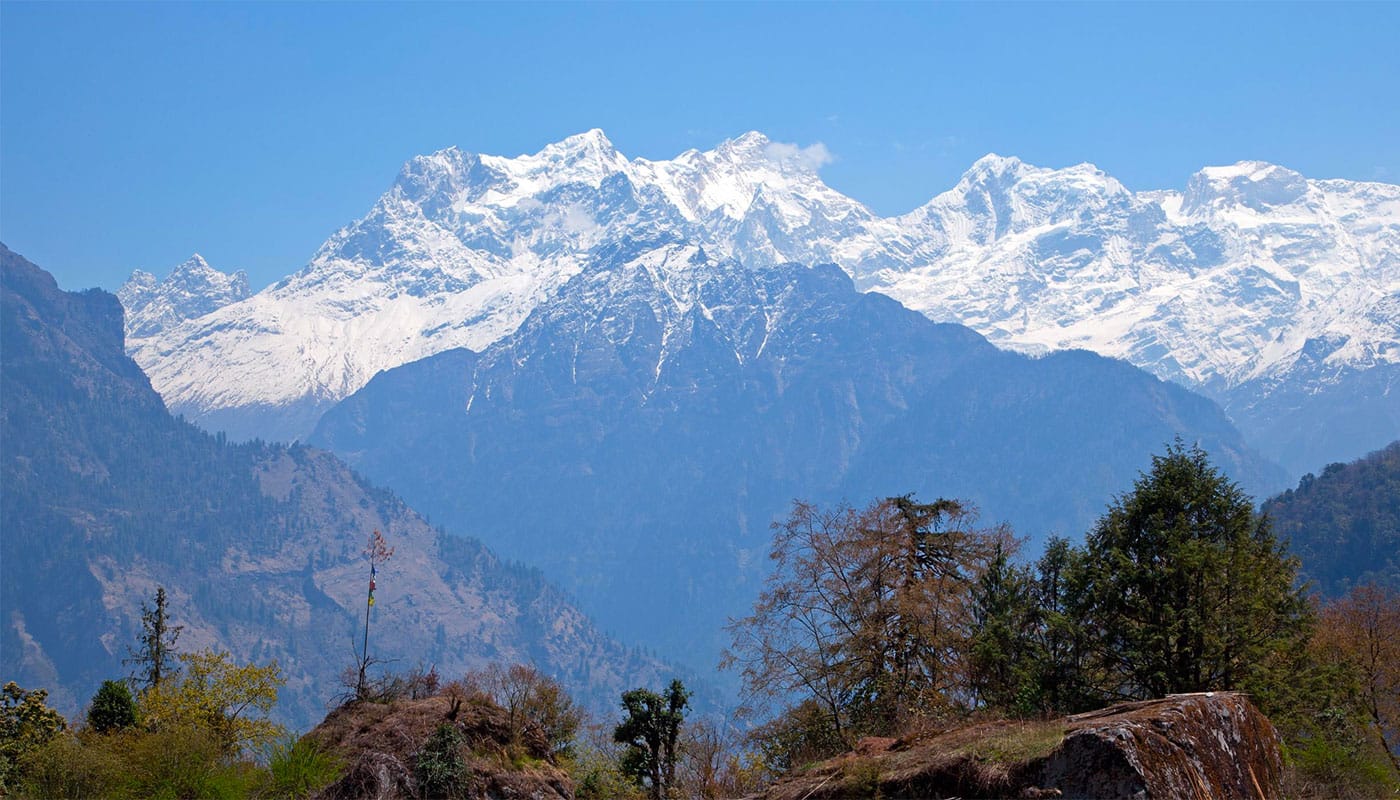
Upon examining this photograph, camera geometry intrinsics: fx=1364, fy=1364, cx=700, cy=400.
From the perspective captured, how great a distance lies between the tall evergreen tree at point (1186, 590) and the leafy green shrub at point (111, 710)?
40.1 m

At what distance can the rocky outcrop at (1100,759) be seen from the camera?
79.3 ft

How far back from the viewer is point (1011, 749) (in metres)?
26.1

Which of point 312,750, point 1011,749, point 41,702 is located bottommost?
point 1011,749

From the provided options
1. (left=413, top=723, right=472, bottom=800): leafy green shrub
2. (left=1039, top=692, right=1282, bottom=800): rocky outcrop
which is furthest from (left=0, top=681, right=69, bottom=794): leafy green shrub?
(left=1039, top=692, right=1282, bottom=800): rocky outcrop

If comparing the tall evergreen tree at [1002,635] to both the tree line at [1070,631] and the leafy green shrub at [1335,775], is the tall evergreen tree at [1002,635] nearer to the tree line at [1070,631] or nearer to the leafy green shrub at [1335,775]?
the tree line at [1070,631]

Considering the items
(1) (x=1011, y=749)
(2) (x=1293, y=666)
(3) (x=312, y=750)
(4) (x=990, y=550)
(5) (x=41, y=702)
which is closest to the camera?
(1) (x=1011, y=749)

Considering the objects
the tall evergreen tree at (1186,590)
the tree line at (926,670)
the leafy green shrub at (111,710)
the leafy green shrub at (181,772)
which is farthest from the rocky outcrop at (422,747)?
the leafy green shrub at (111,710)

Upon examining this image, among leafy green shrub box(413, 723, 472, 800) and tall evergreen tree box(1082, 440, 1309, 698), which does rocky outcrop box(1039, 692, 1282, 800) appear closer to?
tall evergreen tree box(1082, 440, 1309, 698)

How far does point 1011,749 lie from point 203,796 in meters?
24.2

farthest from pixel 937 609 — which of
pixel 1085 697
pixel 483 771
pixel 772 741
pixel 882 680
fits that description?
pixel 483 771

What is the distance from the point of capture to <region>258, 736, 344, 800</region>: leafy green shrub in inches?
1457

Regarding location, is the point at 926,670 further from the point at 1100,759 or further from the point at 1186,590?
the point at 1100,759

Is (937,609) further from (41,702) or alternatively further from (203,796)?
(41,702)

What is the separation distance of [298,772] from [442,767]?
405cm
